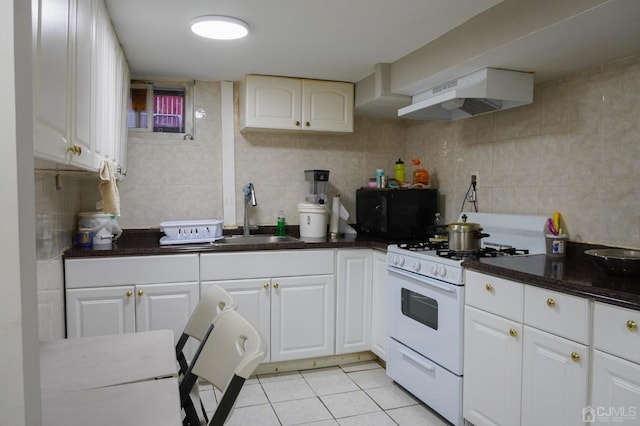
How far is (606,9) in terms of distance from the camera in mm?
1604

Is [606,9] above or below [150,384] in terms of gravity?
above

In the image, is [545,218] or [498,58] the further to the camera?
[545,218]

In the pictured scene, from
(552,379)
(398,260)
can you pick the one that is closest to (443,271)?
(398,260)

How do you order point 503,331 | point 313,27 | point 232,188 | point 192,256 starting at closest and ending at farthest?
point 503,331 → point 313,27 → point 192,256 → point 232,188

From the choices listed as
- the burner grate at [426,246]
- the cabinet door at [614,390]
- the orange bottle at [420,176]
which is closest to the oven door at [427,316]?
the burner grate at [426,246]

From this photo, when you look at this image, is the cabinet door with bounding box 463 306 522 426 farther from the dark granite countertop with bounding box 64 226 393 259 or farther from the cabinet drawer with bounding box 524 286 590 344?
the dark granite countertop with bounding box 64 226 393 259

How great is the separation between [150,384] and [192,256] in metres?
1.59

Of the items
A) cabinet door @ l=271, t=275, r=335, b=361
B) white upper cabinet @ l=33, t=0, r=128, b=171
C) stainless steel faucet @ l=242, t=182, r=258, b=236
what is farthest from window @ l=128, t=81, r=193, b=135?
cabinet door @ l=271, t=275, r=335, b=361

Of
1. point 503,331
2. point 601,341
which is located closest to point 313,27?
point 503,331

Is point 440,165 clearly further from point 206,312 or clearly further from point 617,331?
point 206,312

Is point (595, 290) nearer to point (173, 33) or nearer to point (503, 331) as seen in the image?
point (503, 331)

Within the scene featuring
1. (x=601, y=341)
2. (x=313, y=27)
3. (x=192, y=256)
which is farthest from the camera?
(x=192, y=256)

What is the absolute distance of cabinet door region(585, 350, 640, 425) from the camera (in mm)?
1441

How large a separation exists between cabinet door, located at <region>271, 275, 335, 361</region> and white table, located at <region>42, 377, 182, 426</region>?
1734mm
